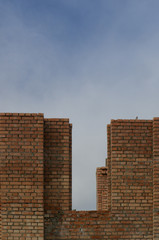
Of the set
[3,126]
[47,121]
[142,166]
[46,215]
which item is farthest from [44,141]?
[142,166]

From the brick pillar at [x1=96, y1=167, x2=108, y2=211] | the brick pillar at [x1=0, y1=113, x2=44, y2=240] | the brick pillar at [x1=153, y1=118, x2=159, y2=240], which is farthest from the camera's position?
the brick pillar at [x1=96, y1=167, x2=108, y2=211]

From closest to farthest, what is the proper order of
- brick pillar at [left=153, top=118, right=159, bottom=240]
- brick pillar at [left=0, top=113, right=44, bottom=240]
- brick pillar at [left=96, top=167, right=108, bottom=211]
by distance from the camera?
brick pillar at [left=0, top=113, right=44, bottom=240] < brick pillar at [left=153, top=118, right=159, bottom=240] < brick pillar at [left=96, top=167, right=108, bottom=211]

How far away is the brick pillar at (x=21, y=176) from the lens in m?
6.54

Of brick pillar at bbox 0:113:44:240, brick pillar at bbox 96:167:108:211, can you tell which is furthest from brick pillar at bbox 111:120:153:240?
brick pillar at bbox 96:167:108:211

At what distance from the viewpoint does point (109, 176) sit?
7070 mm

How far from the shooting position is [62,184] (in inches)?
268

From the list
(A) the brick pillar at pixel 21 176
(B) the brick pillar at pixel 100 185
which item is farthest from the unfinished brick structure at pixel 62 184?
(B) the brick pillar at pixel 100 185

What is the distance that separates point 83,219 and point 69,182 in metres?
0.78

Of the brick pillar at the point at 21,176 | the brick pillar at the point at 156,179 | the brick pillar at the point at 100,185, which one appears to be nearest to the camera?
the brick pillar at the point at 21,176

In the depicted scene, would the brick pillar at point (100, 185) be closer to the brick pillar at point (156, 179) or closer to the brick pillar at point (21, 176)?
the brick pillar at point (156, 179)

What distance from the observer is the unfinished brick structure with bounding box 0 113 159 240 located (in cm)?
661

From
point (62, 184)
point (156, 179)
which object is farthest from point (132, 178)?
point (62, 184)

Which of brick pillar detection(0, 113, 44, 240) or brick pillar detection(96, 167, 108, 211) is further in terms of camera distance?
brick pillar detection(96, 167, 108, 211)

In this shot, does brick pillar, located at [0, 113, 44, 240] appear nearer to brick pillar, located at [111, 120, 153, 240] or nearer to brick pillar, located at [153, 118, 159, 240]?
brick pillar, located at [111, 120, 153, 240]
